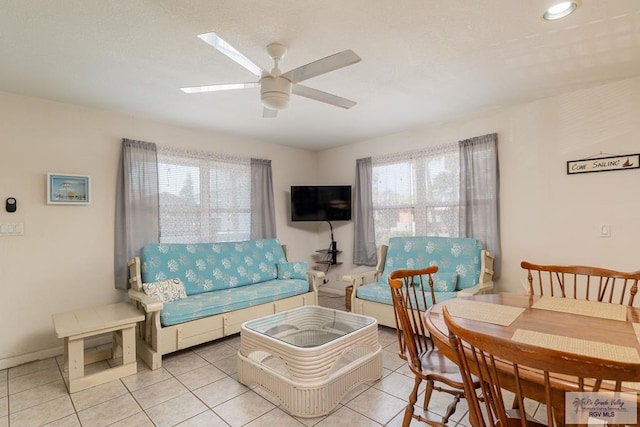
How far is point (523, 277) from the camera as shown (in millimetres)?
3328

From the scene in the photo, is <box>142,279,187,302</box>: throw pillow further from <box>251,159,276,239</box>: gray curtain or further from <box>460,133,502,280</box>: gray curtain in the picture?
<box>460,133,502,280</box>: gray curtain

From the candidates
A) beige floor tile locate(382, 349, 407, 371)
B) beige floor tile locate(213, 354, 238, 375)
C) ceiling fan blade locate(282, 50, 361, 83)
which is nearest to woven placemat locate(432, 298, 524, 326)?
beige floor tile locate(382, 349, 407, 371)

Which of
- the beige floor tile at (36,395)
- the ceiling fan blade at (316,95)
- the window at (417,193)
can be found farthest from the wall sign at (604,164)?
the beige floor tile at (36,395)

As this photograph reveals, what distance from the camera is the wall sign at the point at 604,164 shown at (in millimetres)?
2725

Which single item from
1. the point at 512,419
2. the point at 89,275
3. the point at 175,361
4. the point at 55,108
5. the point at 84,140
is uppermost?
the point at 55,108

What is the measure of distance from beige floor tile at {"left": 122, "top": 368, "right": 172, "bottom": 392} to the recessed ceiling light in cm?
358

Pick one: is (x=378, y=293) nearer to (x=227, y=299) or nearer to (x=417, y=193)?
(x=417, y=193)

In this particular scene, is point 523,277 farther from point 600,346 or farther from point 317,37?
point 317,37

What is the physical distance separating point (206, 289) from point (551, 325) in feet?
10.3

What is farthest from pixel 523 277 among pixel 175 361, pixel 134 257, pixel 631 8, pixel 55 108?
pixel 55 108

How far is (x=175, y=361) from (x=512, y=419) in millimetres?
2665

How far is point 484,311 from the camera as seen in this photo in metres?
1.64

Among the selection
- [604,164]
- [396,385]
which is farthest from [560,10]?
[396,385]

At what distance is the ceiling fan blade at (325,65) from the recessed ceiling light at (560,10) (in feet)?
3.69
